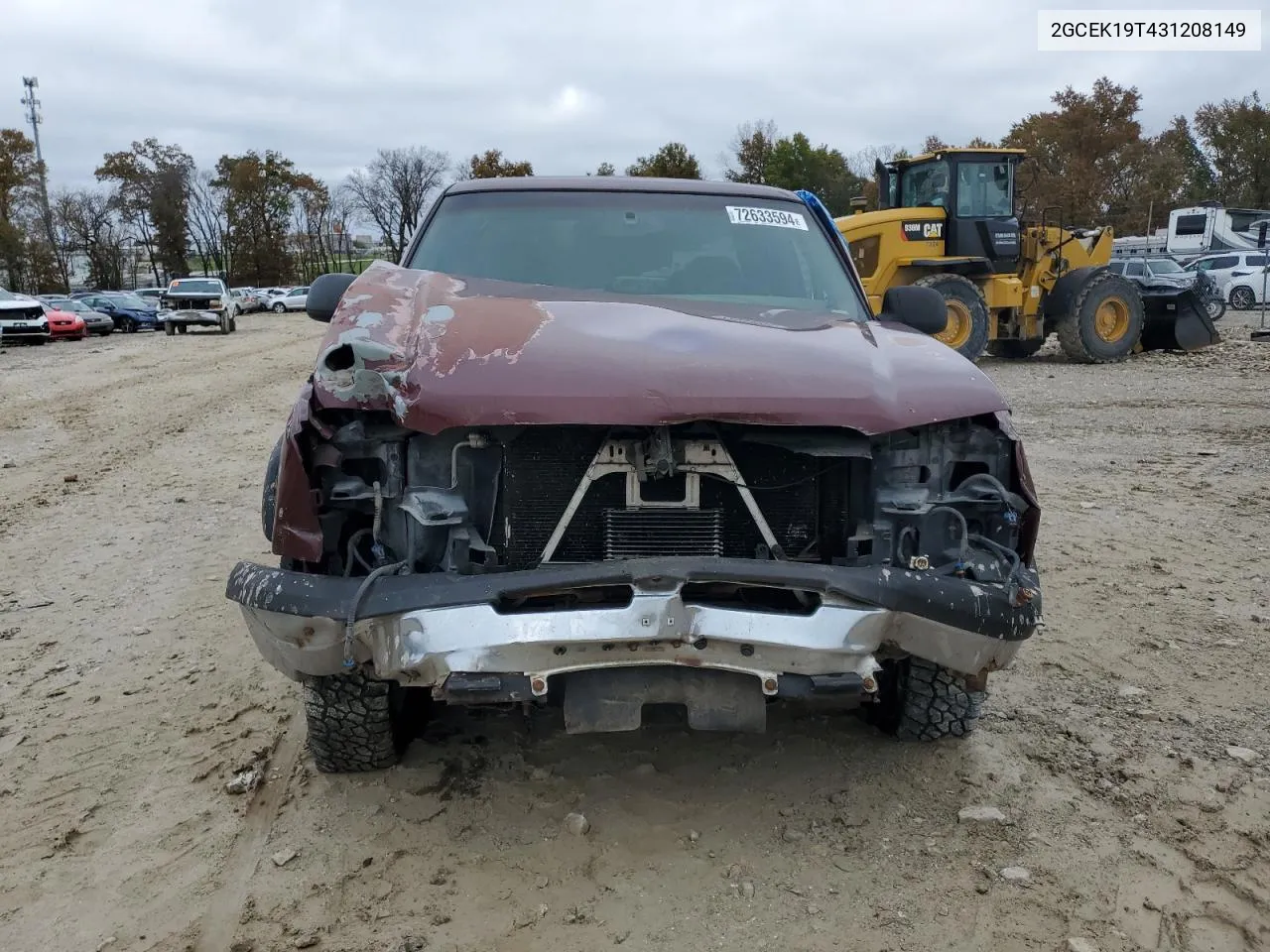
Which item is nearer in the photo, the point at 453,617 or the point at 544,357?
the point at 453,617

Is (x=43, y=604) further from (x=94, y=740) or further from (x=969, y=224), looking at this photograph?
(x=969, y=224)

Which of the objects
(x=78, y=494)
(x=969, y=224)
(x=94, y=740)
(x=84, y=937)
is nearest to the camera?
(x=84, y=937)

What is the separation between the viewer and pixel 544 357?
2812mm

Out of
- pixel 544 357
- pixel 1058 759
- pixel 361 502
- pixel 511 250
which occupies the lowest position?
pixel 1058 759

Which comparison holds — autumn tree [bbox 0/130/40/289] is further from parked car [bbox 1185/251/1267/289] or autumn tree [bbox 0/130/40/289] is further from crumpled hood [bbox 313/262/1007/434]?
crumpled hood [bbox 313/262/1007/434]

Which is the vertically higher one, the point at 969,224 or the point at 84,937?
the point at 969,224

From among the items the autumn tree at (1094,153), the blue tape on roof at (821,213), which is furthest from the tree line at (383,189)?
the blue tape on roof at (821,213)

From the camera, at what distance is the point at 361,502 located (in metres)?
2.84

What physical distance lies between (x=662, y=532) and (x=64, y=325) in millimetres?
27395

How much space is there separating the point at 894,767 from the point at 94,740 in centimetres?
270

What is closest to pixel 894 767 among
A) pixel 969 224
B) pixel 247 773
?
pixel 247 773

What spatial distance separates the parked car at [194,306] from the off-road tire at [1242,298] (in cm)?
2756

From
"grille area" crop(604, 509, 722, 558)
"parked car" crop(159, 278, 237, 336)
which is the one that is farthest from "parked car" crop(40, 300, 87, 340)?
"grille area" crop(604, 509, 722, 558)

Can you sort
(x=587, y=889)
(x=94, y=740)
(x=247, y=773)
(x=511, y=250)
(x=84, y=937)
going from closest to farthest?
(x=84, y=937), (x=587, y=889), (x=247, y=773), (x=94, y=740), (x=511, y=250)
